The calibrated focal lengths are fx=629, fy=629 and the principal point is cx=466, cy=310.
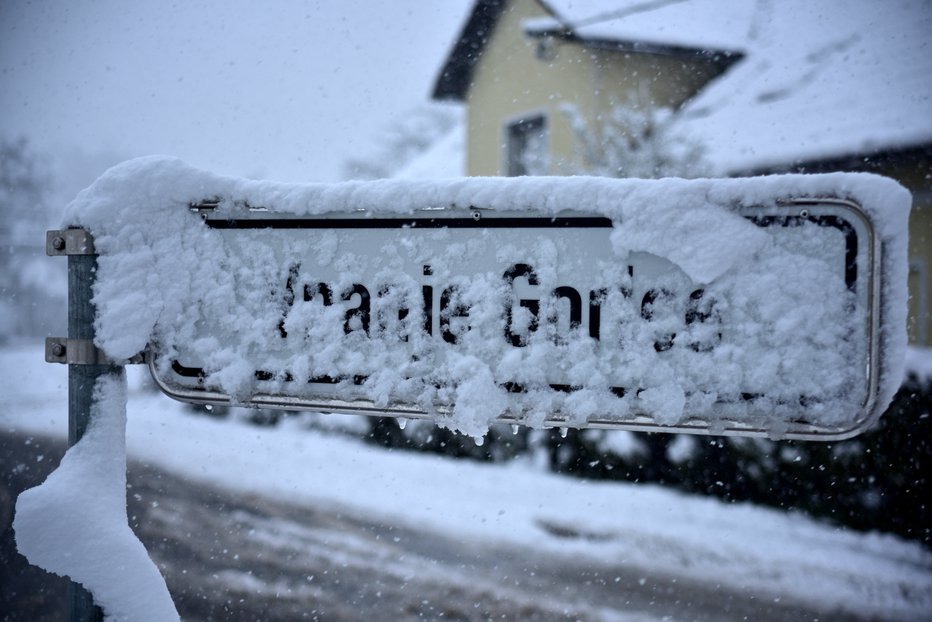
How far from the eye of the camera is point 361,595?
443 cm

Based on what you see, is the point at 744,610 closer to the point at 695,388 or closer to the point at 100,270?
the point at 695,388

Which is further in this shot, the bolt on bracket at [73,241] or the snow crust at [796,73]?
the snow crust at [796,73]

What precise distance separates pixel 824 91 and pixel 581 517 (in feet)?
21.9

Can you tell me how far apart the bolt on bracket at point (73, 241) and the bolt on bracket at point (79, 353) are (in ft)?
0.56

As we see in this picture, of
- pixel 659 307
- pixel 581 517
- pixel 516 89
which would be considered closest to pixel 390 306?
pixel 659 307

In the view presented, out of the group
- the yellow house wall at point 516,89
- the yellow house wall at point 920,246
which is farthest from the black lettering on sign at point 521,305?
the yellow house wall at point 516,89

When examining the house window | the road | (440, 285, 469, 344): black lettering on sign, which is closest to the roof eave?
the house window

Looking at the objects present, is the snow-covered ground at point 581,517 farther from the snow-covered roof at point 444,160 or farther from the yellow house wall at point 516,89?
the snow-covered roof at point 444,160

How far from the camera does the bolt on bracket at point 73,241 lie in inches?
47.6

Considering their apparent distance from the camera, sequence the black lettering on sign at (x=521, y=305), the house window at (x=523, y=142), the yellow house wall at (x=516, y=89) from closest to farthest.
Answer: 1. the black lettering on sign at (x=521, y=305)
2. the yellow house wall at (x=516, y=89)
3. the house window at (x=523, y=142)

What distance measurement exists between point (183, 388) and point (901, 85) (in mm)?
9261

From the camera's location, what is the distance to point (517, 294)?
111 centimetres

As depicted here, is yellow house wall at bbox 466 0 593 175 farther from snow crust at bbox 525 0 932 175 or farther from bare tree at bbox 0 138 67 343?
bare tree at bbox 0 138 67 343

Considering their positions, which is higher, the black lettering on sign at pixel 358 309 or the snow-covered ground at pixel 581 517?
the black lettering on sign at pixel 358 309
